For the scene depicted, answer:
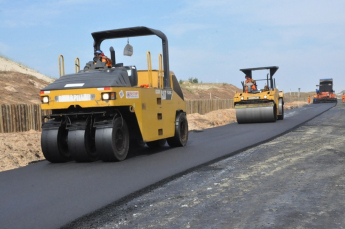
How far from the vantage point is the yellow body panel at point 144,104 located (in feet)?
26.2

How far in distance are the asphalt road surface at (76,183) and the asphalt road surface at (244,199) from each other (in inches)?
13.0

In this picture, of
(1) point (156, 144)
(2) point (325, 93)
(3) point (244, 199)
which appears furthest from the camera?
(2) point (325, 93)

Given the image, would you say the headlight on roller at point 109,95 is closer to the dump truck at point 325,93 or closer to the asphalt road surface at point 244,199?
the asphalt road surface at point 244,199

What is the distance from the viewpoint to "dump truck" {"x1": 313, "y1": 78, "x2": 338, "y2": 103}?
50.4 meters

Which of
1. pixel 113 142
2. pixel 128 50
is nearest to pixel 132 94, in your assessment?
pixel 113 142

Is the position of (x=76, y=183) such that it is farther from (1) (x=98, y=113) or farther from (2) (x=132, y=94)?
(2) (x=132, y=94)

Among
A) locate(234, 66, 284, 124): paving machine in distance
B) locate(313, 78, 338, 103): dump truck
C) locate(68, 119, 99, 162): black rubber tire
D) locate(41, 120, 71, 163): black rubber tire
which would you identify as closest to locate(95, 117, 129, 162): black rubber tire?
locate(68, 119, 99, 162): black rubber tire

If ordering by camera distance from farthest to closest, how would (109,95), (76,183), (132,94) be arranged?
(132,94), (109,95), (76,183)

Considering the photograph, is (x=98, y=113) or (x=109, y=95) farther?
(x=98, y=113)

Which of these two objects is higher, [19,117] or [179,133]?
[19,117]

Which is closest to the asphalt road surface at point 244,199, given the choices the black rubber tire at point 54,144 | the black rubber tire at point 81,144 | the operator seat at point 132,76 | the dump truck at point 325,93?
the black rubber tire at point 81,144

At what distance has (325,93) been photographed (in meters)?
50.6

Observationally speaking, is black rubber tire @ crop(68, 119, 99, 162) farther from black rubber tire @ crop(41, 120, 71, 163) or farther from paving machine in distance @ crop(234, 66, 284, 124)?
paving machine in distance @ crop(234, 66, 284, 124)

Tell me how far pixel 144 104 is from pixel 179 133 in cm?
210
